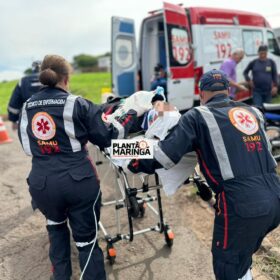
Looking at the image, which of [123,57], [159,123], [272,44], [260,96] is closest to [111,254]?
[159,123]

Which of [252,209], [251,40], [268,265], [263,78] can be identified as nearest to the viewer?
[252,209]

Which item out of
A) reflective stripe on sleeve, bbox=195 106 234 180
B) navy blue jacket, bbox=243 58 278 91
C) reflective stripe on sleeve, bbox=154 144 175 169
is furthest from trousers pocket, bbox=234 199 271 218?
navy blue jacket, bbox=243 58 278 91

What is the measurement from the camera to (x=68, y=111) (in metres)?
2.45

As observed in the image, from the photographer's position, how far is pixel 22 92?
4590 millimetres

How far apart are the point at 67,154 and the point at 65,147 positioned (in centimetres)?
6

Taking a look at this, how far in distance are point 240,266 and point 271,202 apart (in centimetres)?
49

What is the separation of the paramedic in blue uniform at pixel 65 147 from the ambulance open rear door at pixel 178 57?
4489 millimetres

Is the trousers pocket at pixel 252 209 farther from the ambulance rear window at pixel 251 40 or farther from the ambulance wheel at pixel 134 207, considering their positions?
the ambulance rear window at pixel 251 40

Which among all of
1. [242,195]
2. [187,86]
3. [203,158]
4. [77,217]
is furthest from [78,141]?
[187,86]

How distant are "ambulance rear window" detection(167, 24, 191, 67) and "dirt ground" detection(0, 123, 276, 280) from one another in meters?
3.11

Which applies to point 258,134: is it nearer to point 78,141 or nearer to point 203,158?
point 203,158

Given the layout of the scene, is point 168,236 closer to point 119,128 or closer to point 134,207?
point 134,207

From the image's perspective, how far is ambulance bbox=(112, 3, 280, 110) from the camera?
696 cm

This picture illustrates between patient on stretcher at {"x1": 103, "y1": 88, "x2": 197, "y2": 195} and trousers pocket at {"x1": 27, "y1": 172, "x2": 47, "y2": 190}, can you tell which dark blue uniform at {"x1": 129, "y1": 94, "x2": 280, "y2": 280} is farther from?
trousers pocket at {"x1": 27, "y1": 172, "x2": 47, "y2": 190}
